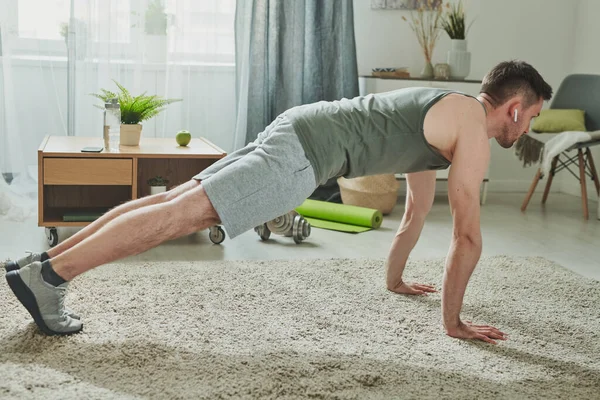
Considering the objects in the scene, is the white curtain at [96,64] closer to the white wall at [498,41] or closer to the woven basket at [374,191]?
the woven basket at [374,191]

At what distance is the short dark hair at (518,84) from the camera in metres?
2.31

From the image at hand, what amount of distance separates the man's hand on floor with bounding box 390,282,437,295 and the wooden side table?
1.04 metres

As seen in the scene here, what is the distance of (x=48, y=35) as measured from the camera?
4605 millimetres

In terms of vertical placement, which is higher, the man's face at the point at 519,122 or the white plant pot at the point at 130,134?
the man's face at the point at 519,122

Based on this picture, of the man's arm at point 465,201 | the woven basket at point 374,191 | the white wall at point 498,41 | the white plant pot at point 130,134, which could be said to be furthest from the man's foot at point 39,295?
the white wall at point 498,41

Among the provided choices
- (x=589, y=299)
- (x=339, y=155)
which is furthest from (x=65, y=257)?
(x=589, y=299)

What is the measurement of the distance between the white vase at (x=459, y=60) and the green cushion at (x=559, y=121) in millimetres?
573

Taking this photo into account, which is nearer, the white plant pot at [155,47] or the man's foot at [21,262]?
the man's foot at [21,262]

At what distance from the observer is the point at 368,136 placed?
7.47 feet

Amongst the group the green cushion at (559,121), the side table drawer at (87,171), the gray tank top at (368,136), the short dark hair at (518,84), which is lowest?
the side table drawer at (87,171)

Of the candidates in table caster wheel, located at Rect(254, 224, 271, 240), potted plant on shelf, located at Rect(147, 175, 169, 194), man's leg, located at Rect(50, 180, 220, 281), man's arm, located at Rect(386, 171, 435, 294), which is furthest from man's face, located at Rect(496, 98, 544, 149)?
potted plant on shelf, located at Rect(147, 175, 169, 194)

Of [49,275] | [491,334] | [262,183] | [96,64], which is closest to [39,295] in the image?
[49,275]

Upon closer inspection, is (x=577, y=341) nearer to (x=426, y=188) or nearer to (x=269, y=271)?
(x=426, y=188)

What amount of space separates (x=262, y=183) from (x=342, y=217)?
2053 millimetres
